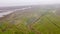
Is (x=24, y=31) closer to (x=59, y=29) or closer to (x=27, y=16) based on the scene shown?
(x=27, y=16)

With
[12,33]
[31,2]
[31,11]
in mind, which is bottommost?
[12,33]

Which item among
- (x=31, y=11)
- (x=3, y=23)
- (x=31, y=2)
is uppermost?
(x=31, y=2)

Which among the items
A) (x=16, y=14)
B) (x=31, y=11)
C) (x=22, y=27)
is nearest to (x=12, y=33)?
(x=22, y=27)

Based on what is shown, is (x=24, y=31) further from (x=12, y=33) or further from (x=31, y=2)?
(x=31, y=2)

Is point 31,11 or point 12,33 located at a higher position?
point 31,11

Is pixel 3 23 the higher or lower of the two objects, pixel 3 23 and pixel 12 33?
the higher

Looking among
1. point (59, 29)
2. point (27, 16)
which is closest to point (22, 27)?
point (27, 16)
